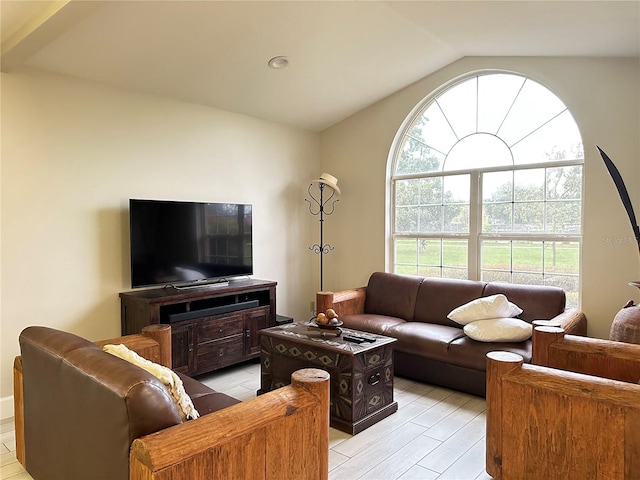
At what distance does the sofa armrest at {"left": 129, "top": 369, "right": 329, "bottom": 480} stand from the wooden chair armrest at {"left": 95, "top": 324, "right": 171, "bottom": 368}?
115cm

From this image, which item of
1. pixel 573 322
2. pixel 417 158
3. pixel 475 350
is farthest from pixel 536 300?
pixel 417 158

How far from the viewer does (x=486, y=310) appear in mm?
3455

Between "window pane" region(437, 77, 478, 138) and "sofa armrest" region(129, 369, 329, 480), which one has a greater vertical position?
"window pane" region(437, 77, 478, 138)

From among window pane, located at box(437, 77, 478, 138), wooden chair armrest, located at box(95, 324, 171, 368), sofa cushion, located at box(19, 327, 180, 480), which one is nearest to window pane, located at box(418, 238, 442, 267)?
window pane, located at box(437, 77, 478, 138)

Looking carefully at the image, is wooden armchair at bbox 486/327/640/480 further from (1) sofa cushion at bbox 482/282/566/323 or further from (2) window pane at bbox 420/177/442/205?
(2) window pane at bbox 420/177/442/205

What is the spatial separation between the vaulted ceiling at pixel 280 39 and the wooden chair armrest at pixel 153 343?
1.76 metres

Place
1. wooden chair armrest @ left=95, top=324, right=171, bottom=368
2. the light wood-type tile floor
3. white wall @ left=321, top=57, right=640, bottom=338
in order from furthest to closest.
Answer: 1. white wall @ left=321, top=57, right=640, bottom=338
2. wooden chair armrest @ left=95, top=324, right=171, bottom=368
3. the light wood-type tile floor

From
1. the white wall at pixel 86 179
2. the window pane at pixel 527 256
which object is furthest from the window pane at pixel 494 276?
the white wall at pixel 86 179

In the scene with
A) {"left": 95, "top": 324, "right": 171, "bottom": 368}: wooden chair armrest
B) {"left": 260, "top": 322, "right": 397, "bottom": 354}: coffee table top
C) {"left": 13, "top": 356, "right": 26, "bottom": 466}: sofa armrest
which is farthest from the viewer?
{"left": 260, "top": 322, "right": 397, "bottom": 354}: coffee table top

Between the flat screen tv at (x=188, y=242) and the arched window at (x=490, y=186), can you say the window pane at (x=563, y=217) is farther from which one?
the flat screen tv at (x=188, y=242)

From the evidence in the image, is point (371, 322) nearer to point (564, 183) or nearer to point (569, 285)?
point (569, 285)

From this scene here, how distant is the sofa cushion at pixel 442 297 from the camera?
3.93m

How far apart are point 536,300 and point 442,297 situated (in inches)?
31.4

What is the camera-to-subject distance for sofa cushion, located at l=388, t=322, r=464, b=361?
11.1 feet
